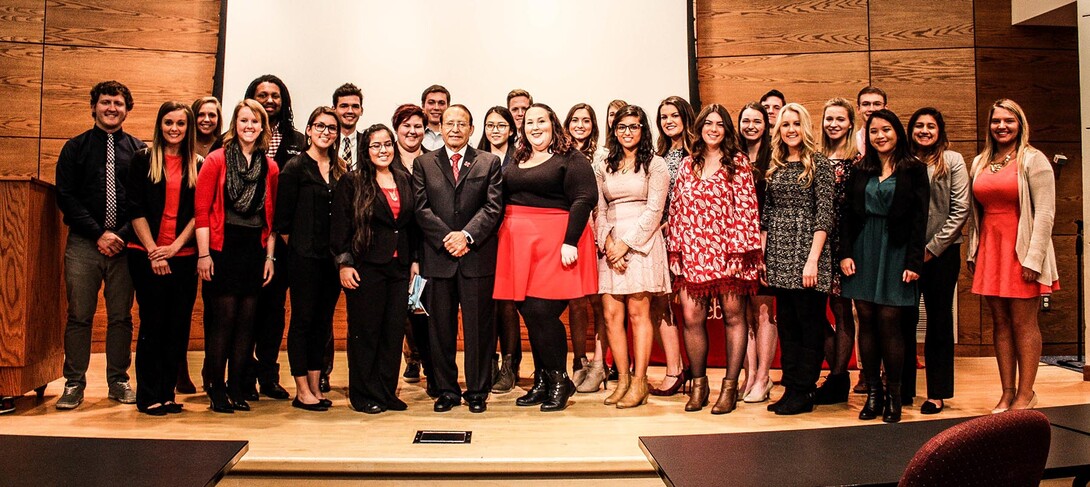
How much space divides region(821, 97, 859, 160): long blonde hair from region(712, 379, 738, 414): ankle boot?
1211 mm

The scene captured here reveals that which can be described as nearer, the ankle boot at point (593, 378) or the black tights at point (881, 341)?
the black tights at point (881, 341)

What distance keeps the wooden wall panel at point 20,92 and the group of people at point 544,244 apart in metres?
2.34

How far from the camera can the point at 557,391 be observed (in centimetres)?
375

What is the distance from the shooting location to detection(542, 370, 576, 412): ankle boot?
3.73m

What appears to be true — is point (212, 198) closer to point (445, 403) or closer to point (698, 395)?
point (445, 403)

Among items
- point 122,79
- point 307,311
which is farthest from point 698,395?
point 122,79

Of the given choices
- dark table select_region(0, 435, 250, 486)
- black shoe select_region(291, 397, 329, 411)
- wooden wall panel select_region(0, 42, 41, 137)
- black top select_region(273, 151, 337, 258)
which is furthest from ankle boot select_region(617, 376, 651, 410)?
wooden wall panel select_region(0, 42, 41, 137)

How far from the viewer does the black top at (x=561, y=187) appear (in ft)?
12.1

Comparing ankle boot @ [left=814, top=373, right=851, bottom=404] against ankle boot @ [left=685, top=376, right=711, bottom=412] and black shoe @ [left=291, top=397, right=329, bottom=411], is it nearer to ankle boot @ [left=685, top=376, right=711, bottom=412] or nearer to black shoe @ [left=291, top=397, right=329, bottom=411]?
ankle boot @ [left=685, top=376, right=711, bottom=412]

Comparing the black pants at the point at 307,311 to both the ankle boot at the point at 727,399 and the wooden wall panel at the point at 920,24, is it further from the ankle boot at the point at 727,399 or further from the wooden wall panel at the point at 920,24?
the wooden wall panel at the point at 920,24

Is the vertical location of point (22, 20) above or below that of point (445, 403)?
above

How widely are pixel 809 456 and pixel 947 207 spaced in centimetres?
262

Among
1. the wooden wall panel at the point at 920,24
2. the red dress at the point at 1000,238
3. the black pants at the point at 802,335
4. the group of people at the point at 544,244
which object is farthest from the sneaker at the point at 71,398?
the wooden wall panel at the point at 920,24

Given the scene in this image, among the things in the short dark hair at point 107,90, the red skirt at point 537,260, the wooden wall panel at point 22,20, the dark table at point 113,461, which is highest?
the wooden wall panel at point 22,20
